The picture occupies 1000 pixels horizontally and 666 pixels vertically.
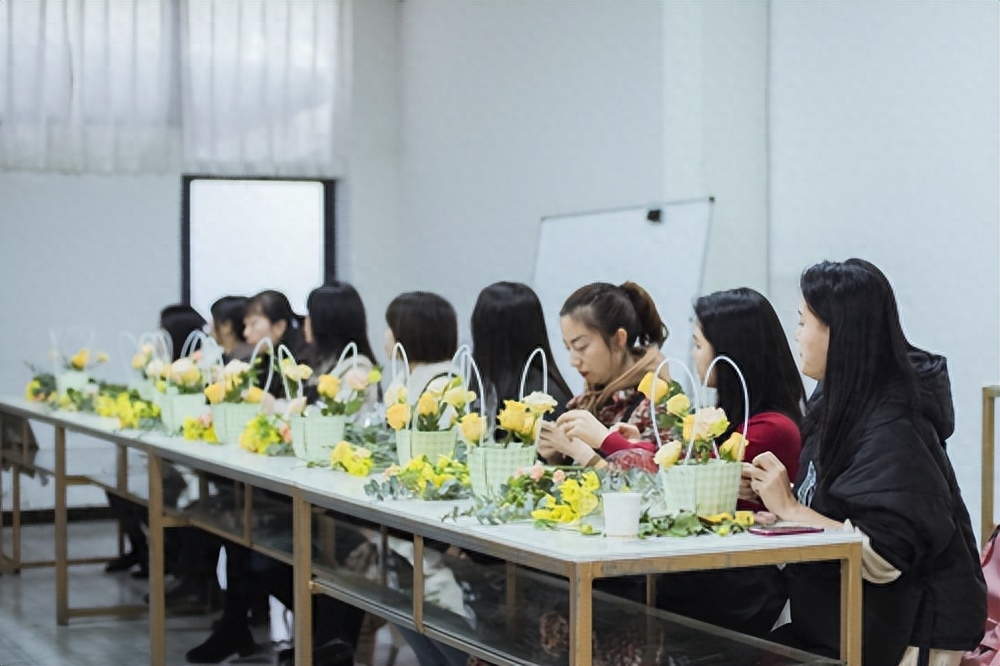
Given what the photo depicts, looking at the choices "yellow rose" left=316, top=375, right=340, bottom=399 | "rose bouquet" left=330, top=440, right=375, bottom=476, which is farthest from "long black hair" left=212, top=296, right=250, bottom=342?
"rose bouquet" left=330, top=440, right=375, bottom=476

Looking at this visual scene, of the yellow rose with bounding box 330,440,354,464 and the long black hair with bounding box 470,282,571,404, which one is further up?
the long black hair with bounding box 470,282,571,404

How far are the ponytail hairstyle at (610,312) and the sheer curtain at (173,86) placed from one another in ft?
15.9

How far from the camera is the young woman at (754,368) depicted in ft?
9.51

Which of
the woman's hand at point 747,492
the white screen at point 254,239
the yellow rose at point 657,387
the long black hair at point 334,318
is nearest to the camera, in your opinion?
the yellow rose at point 657,387

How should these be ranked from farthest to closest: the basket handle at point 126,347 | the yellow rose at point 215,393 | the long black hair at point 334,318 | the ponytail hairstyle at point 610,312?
the basket handle at point 126,347 → the long black hair at point 334,318 → the yellow rose at point 215,393 → the ponytail hairstyle at point 610,312

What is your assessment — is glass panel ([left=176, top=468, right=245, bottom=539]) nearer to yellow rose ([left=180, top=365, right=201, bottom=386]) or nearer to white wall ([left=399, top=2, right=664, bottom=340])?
yellow rose ([left=180, top=365, right=201, bottom=386])

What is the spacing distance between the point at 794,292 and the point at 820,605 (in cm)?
359

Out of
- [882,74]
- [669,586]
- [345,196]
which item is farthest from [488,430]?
[345,196]

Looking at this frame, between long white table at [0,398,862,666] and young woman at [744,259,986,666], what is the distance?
3.0 inches

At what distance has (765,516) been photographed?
2.54 metres

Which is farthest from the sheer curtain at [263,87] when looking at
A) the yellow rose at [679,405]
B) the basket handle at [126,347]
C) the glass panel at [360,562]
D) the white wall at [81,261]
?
the yellow rose at [679,405]

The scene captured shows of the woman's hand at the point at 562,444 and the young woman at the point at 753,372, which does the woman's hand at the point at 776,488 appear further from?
the woman's hand at the point at 562,444

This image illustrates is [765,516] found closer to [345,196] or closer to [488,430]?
[488,430]

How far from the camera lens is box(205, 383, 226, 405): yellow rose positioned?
422cm
